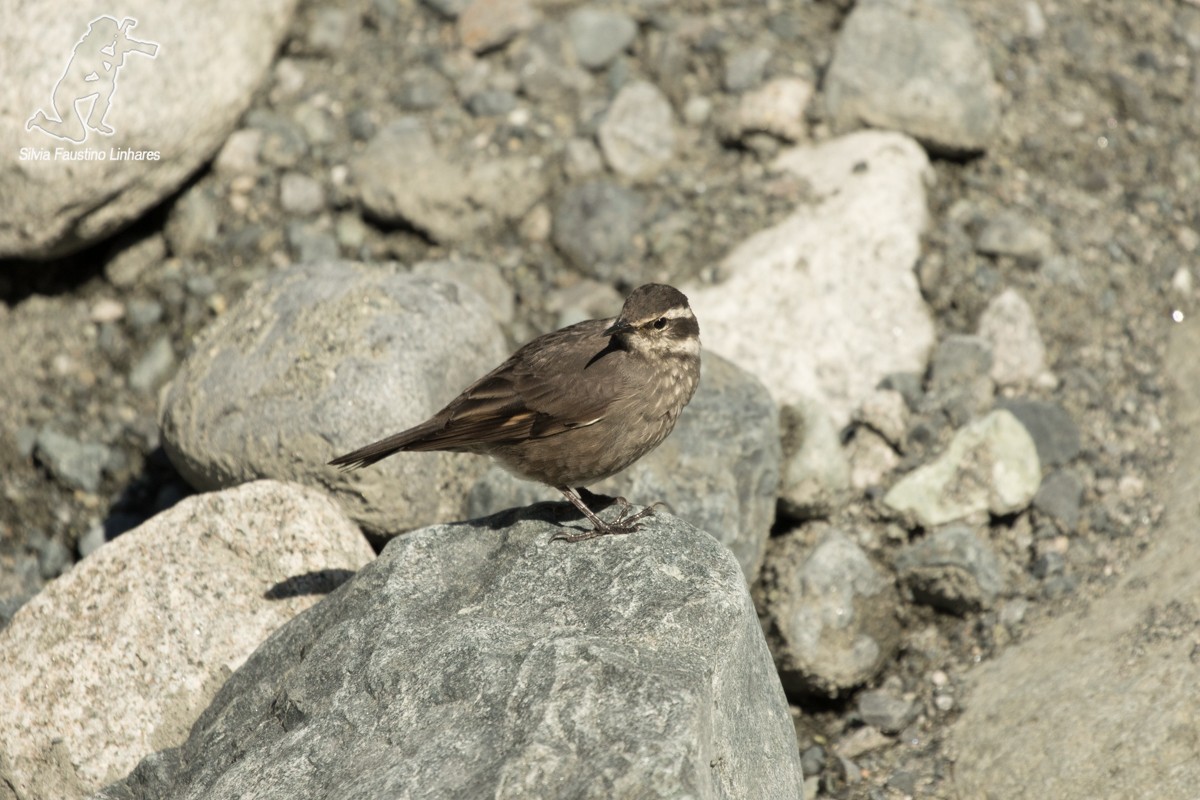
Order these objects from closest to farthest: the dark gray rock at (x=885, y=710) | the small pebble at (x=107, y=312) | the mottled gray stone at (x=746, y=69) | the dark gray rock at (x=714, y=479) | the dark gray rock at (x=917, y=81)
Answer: the dark gray rock at (x=885, y=710), the dark gray rock at (x=714, y=479), the dark gray rock at (x=917, y=81), the small pebble at (x=107, y=312), the mottled gray stone at (x=746, y=69)

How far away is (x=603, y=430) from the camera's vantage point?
20.8ft

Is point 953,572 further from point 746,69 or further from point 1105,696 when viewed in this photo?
point 746,69

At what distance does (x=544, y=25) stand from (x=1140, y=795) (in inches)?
299

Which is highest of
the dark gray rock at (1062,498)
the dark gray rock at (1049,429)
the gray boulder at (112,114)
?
the gray boulder at (112,114)

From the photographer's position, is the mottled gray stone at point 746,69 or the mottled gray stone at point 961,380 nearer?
the mottled gray stone at point 961,380

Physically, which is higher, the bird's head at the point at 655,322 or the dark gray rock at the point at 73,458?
the bird's head at the point at 655,322

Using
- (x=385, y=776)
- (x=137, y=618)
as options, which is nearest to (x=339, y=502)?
(x=137, y=618)

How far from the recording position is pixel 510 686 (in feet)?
16.0

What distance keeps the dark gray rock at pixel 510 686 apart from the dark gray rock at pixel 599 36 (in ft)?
18.2

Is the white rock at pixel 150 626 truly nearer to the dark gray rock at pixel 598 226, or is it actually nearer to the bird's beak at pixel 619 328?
the bird's beak at pixel 619 328

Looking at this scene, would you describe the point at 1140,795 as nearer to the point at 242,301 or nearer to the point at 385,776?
the point at 385,776

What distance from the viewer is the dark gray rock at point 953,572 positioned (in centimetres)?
768

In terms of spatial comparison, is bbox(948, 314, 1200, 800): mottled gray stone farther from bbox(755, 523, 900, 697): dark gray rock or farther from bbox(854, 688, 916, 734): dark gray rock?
bbox(755, 523, 900, 697): dark gray rock

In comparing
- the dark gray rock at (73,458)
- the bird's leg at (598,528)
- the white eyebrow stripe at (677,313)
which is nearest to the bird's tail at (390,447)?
the bird's leg at (598,528)
